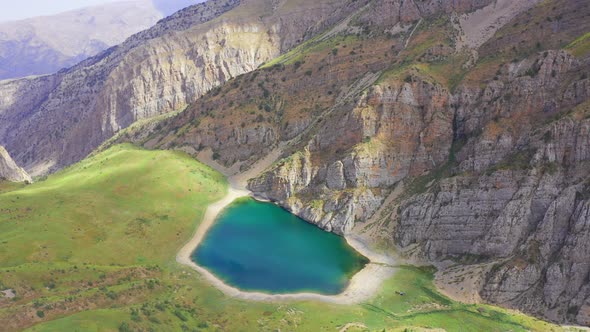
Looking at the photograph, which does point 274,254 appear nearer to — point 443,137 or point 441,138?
A: point 441,138

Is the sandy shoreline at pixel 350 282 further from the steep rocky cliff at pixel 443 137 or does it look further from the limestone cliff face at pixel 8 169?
the limestone cliff face at pixel 8 169

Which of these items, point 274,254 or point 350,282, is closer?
point 350,282

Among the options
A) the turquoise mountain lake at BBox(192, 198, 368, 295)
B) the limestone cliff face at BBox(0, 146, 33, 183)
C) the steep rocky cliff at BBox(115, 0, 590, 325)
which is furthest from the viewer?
the limestone cliff face at BBox(0, 146, 33, 183)

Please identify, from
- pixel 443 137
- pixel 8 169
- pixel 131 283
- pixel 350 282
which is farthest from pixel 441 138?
pixel 8 169

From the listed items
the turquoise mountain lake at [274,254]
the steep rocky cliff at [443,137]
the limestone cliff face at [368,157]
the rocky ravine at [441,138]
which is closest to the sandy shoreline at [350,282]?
the turquoise mountain lake at [274,254]

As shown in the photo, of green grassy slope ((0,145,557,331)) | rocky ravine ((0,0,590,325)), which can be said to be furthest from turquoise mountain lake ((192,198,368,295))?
rocky ravine ((0,0,590,325))

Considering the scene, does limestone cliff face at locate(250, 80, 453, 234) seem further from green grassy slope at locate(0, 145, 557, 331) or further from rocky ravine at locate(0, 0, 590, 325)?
green grassy slope at locate(0, 145, 557, 331)
